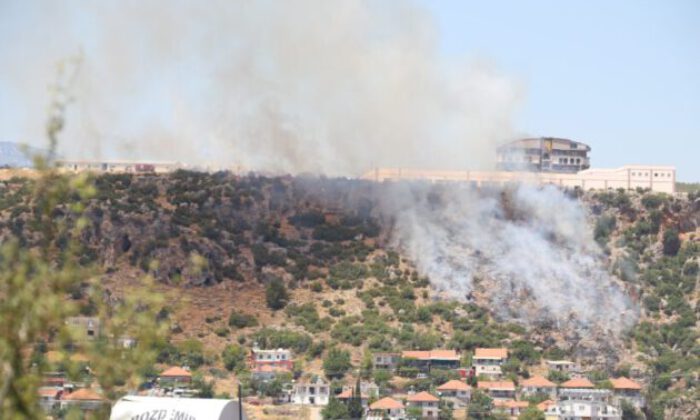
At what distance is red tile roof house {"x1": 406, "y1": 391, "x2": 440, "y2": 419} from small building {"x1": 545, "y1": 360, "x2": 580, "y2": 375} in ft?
44.0

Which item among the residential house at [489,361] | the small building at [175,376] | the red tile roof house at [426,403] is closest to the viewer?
the small building at [175,376]

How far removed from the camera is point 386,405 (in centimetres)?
10275

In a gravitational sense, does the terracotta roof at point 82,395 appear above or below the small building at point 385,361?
above

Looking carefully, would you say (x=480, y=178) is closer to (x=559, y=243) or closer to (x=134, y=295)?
(x=559, y=243)

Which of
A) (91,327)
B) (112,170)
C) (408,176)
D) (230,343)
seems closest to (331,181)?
(408,176)

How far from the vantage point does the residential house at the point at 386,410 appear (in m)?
100

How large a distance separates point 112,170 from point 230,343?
33582 mm

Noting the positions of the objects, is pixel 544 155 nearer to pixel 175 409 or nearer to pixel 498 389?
pixel 498 389

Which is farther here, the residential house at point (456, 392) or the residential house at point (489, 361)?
the residential house at point (489, 361)

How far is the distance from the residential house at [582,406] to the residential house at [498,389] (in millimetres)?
2864

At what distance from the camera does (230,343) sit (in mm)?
118562

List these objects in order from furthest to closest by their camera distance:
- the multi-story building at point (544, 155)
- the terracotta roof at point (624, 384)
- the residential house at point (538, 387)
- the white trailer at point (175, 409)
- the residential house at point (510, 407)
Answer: the multi-story building at point (544, 155)
the terracotta roof at point (624, 384)
the residential house at point (538, 387)
the residential house at point (510, 407)
the white trailer at point (175, 409)

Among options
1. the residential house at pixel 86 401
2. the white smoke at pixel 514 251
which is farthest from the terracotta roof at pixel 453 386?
the residential house at pixel 86 401

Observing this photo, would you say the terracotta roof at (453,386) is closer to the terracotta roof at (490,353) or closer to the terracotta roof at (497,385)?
the terracotta roof at (497,385)
